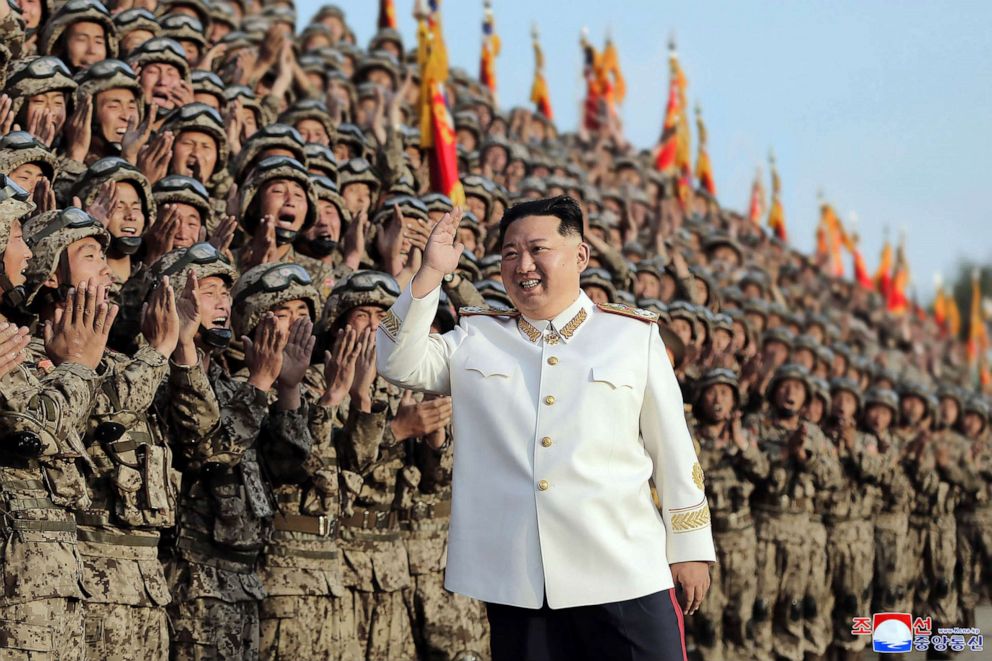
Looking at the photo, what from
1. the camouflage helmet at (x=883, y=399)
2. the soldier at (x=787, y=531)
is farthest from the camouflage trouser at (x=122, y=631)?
the camouflage helmet at (x=883, y=399)

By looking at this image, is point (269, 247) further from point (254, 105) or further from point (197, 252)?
point (254, 105)

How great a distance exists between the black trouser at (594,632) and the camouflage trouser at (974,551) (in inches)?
450

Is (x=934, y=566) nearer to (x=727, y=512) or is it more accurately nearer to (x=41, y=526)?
(x=727, y=512)

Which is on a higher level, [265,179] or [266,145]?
[266,145]

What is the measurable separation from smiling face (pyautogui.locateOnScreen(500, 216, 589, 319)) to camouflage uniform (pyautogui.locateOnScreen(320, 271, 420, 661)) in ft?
7.99

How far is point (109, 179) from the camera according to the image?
7023 millimetres

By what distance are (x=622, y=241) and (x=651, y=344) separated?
1259cm

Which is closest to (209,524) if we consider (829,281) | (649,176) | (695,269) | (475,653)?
(475,653)

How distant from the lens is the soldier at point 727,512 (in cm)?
1071

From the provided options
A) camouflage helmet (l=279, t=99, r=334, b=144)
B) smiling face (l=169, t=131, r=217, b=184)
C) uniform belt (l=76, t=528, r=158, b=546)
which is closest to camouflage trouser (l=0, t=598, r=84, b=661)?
uniform belt (l=76, t=528, r=158, b=546)

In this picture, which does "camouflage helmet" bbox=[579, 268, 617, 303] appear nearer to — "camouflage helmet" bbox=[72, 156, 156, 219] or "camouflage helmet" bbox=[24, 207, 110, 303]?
"camouflage helmet" bbox=[72, 156, 156, 219]

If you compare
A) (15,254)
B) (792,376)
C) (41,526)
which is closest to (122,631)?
(41,526)

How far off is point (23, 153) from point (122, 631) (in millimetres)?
2533

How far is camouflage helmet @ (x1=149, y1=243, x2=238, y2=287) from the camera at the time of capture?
20.3 ft
